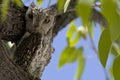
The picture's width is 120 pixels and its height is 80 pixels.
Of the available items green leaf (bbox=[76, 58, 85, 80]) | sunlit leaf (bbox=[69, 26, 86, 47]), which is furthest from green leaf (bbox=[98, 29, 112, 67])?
sunlit leaf (bbox=[69, 26, 86, 47])

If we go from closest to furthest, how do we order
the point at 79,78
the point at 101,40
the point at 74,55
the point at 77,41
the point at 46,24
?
1. the point at 101,40
2. the point at 46,24
3. the point at 79,78
4. the point at 74,55
5. the point at 77,41

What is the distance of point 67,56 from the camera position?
139 centimetres

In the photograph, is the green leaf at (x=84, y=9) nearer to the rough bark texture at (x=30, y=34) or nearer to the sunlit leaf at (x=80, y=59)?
the rough bark texture at (x=30, y=34)

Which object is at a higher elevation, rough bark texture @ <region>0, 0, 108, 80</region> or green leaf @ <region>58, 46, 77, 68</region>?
green leaf @ <region>58, 46, 77, 68</region>

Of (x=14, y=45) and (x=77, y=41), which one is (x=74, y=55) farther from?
(x=14, y=45)

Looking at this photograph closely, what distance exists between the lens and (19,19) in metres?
0.92

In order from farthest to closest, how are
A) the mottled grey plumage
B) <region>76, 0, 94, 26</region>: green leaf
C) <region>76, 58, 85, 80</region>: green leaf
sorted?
<region>76, 58, 85, 80</region>: green leaf, the mottled grey plumage, <region>76, 0, 94, 26</region>: green leaf

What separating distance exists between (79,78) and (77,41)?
0.96 feet

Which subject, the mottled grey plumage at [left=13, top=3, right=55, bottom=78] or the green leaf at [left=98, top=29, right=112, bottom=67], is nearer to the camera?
the green leaf at [left=98, top=29, right=112, bottom=67]

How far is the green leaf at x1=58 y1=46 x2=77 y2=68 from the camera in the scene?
1.35 meters

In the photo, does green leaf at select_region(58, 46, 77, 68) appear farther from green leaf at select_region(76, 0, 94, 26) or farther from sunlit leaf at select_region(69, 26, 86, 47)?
green leaf at select_region(76, 0, 94, 26)

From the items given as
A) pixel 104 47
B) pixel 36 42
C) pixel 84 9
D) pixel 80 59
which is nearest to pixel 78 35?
pixel 80 59

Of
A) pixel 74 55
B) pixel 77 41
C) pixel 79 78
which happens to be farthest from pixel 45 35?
pixel 77 41

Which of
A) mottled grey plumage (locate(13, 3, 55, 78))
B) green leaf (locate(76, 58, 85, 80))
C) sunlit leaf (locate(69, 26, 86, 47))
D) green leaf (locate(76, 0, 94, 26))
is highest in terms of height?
sunlit leaf (locate(69, 26, 86, 47))
